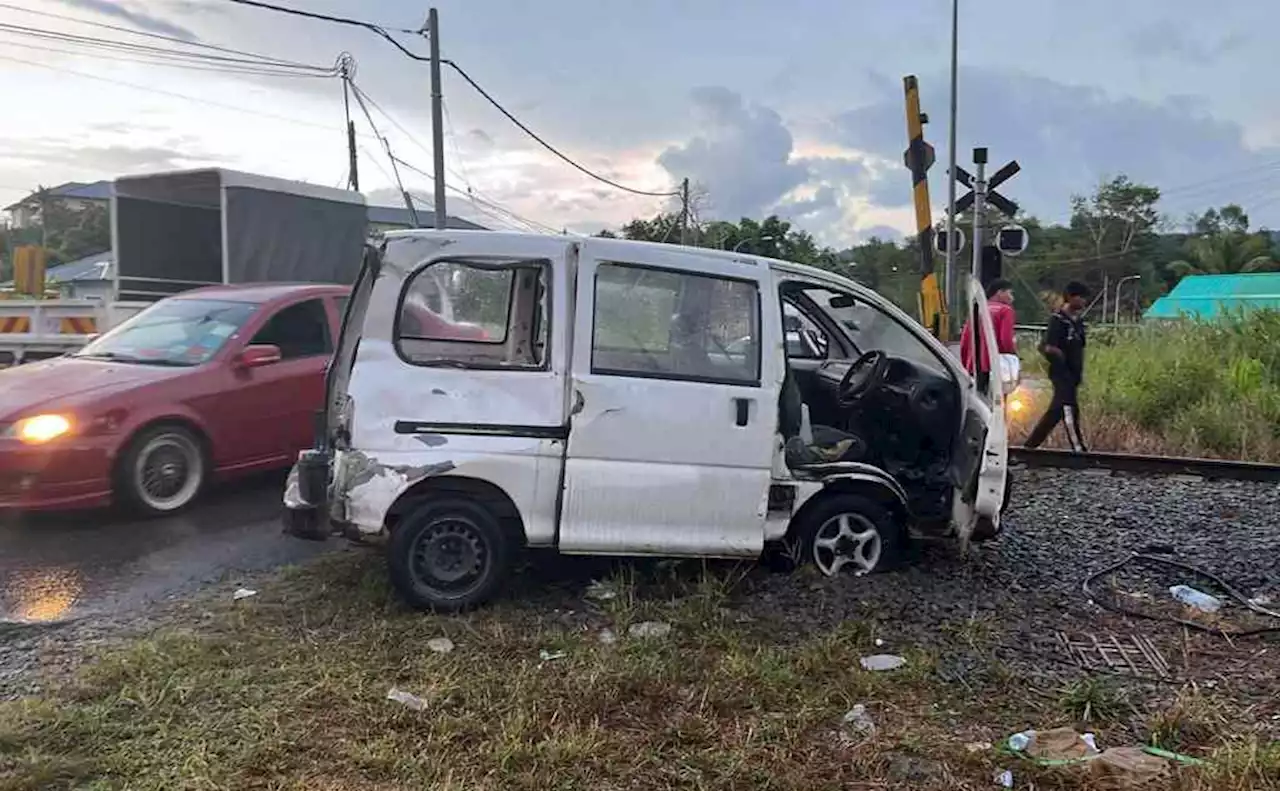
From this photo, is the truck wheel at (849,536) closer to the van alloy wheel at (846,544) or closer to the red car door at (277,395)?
the van alloy wheel at (846,544)

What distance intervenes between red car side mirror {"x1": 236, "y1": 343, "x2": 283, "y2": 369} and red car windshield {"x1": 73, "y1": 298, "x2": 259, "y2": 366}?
209 millimetres

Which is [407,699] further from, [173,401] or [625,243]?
[173,401]

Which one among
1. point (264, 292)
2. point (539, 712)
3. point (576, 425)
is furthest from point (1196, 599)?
point (264, 292)

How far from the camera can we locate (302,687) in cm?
392

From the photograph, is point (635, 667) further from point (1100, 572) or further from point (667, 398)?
point (1100, 572)

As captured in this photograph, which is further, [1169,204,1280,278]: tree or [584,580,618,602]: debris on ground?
[1169,204,1280,278]: tree

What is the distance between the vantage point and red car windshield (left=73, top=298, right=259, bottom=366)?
7.02 m

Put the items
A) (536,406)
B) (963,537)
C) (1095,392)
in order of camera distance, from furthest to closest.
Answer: (1095,392)
(963,537)
(536,406)

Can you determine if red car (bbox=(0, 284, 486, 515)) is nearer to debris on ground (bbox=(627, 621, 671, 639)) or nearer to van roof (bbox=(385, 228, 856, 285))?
van roof (bbox=(385, 228, 856, 285))

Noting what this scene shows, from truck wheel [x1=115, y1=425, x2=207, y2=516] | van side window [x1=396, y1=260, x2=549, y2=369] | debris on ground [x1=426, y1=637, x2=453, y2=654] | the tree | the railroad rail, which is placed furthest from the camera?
the tree

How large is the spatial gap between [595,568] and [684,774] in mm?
2317

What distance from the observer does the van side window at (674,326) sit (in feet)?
16.1

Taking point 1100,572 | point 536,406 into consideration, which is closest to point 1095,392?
point 1100,572

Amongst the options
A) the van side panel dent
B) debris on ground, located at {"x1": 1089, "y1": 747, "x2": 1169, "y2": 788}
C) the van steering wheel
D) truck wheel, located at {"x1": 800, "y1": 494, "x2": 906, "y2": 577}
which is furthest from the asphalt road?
debris on ground, located at {"x1": 1089, "y1": 747, "x2": 1169, "y2": 788}
